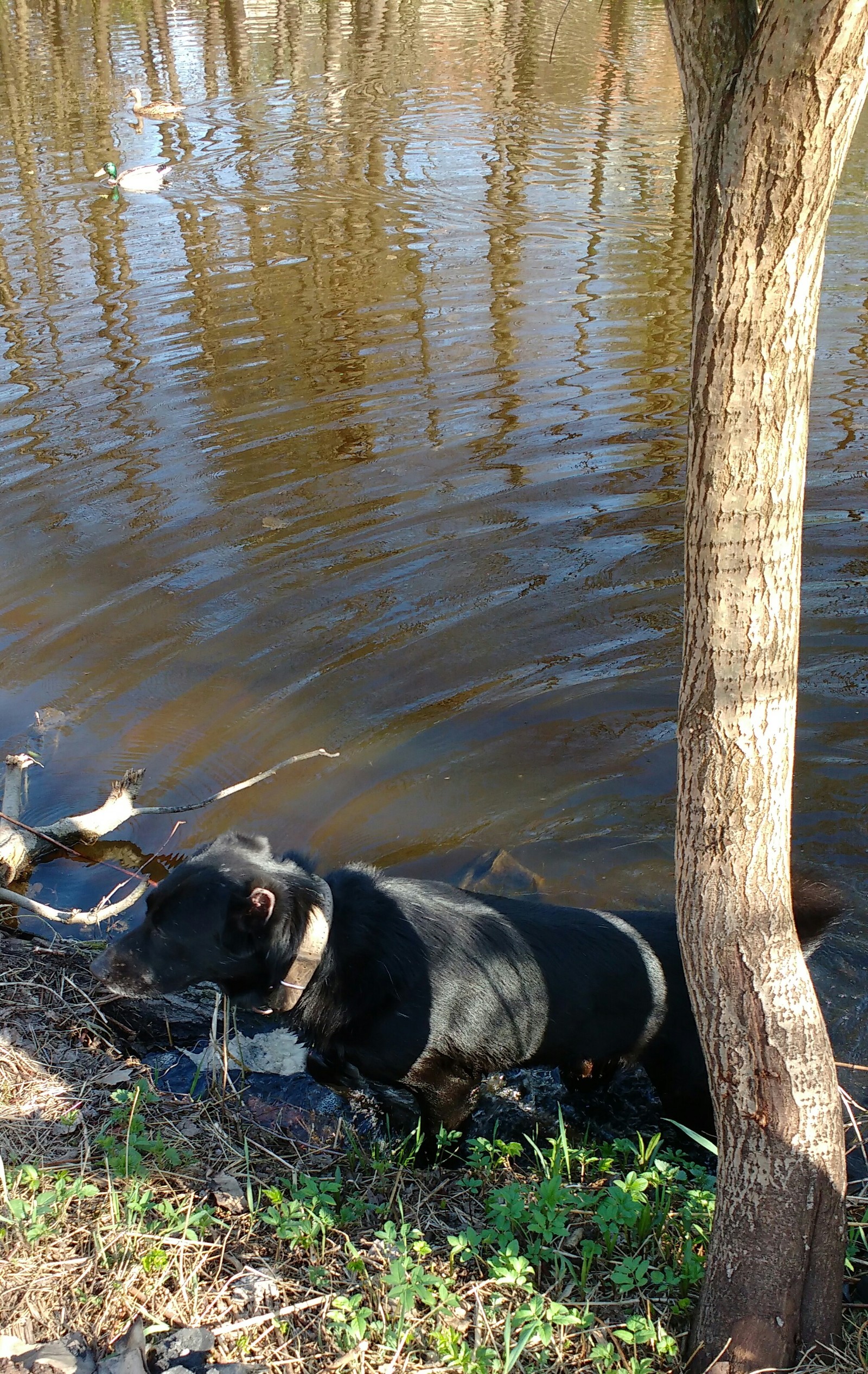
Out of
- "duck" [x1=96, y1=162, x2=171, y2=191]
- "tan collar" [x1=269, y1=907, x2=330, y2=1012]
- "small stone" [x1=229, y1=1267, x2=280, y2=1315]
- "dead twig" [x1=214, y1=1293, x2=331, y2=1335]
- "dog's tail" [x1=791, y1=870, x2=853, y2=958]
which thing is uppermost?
"duck" [x1=96, y1=162, x2=171, y2=191]

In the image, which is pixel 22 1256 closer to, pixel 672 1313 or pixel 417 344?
pixel 672 1313

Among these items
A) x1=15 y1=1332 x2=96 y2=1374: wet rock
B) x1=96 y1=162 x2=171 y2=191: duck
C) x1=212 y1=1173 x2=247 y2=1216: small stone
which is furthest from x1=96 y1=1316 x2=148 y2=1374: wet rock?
x1=96 y1=162 x2=171 y2=191: duck

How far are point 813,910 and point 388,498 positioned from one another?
17.9 ft

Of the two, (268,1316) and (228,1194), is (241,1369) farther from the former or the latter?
(228,1194)

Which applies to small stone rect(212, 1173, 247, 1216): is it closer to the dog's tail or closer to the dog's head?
the dog's head

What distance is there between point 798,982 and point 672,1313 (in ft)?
3.39

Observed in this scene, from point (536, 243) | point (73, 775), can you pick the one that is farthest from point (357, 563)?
point (536, 243)

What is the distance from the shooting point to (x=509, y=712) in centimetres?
615

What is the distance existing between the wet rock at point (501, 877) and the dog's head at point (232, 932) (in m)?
1.44

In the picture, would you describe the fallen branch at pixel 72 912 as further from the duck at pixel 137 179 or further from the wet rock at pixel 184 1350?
→ the duck at pixel 137 179

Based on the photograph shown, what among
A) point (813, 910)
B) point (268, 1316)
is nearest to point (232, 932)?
point (268, 1316)

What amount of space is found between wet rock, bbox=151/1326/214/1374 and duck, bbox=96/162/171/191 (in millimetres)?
15194

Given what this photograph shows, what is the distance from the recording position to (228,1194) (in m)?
3.28

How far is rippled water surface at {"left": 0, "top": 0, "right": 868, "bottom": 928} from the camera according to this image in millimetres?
5727
